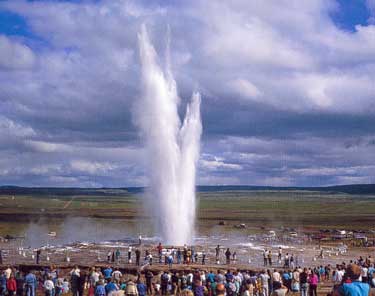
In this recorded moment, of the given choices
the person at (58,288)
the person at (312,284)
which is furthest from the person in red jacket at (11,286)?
the person at (312,284)

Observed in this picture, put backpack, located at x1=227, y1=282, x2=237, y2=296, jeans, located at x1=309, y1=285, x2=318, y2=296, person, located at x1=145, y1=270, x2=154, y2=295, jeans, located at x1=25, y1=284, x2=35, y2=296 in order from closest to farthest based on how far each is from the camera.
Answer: backpack, located at x1=227, y1=282, x2=237, y2=296 < jeans, located at x1=25, y1=284, x2=35, y2=296 < jeans, located at x1=309, y1=285, x2=318, y2=296 < person, located at x1=145, y1=270, x2=154, y2=295

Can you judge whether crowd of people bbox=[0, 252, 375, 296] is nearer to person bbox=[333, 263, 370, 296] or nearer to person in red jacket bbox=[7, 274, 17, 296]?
person in red jacket bbox=[7, 274, 17, 296]

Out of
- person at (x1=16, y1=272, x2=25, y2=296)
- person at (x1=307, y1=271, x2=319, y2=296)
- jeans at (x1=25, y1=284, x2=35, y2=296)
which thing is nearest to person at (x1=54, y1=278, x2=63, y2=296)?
person at (x1=16, y1=272, x2=25, y2=296)

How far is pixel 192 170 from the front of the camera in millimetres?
38906

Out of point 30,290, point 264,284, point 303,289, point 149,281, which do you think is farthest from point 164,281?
point 303,289

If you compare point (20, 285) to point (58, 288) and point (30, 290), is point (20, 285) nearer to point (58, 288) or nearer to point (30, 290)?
point (58, 288)

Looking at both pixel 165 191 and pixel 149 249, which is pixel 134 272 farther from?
pixel 165 191

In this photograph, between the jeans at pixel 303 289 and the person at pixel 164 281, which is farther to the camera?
the person at pixel 164 281

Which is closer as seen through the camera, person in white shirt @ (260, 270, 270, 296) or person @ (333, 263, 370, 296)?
person @ (333, 263, 370, 296)

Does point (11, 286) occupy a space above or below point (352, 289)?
below

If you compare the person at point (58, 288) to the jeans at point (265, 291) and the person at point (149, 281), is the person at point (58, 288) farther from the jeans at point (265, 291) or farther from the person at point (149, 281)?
the jeans at point (265, 291)

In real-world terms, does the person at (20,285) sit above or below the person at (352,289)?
below

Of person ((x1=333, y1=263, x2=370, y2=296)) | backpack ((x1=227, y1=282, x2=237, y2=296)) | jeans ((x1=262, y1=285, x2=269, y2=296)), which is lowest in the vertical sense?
jeans ((x1=262, y1=285, x2=269, y2=296))

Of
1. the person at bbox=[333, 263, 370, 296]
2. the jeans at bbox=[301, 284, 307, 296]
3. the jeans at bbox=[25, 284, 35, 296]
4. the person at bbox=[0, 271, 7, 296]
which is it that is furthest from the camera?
the jeans at bbox=[301, 284, 307, 296]
